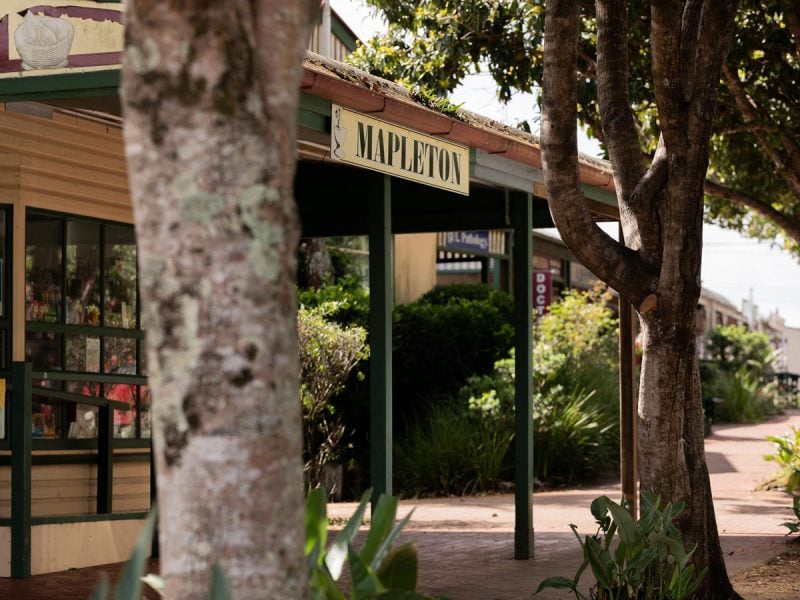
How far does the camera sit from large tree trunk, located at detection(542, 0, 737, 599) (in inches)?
263

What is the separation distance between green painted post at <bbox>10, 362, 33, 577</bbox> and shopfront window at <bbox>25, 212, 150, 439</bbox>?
17.0 inches

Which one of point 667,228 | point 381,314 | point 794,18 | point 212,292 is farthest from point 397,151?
point 794,18

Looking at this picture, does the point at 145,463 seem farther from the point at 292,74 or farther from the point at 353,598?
the point at 292,74

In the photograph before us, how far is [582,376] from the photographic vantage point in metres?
16.8

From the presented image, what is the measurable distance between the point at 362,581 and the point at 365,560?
0.30 m

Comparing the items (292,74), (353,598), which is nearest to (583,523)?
(353,598)

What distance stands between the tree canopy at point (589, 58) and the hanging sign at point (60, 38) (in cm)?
709

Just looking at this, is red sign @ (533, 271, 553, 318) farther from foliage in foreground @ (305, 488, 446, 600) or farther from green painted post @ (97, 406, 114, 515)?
foliage in foreground @ (305, 488, 446, 600)

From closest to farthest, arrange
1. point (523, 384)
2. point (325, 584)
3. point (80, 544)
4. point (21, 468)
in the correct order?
point (325, 584), point (21, 468), point (80, 544), point (523, 384)

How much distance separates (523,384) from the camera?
9.28 metres

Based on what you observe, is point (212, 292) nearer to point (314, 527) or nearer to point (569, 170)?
point (314, 527)

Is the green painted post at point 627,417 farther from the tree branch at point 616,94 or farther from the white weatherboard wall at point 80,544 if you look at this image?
the white weatherboard wall at point 80,544

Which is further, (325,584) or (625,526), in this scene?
(625,526)

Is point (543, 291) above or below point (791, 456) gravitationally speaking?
above
